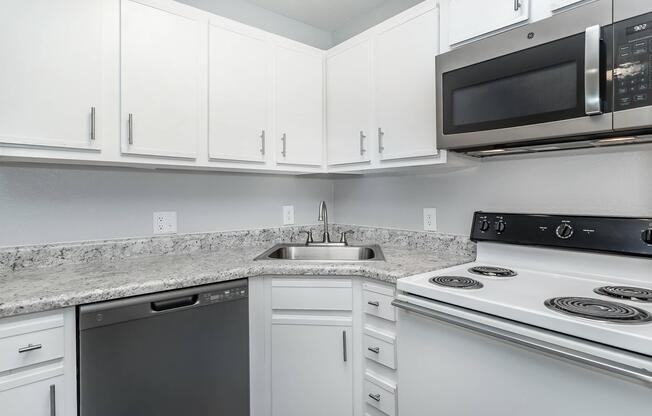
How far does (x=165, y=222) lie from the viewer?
1.91 metres

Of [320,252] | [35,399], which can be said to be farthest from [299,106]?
[35,399]

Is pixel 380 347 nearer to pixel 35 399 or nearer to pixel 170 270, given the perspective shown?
pixel 170 270

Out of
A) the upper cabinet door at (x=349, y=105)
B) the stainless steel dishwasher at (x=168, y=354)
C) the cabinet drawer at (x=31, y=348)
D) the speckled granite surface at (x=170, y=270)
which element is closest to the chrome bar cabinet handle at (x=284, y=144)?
the upper cabinet door at (x=349, y=105)

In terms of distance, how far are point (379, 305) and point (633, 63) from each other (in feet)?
3.86

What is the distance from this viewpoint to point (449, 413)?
1170 mm

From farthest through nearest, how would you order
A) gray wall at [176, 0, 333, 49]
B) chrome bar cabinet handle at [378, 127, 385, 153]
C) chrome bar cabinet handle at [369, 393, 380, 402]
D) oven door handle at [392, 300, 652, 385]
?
gray wall at [176, 0, 333, 49], chrome bar cabinet handle at [378, 127, 385, 153], chrome bar cabinet handle at [369, 393, 380, 402], oven door handle at [392, 300, 652, 385]

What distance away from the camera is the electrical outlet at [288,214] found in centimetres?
241

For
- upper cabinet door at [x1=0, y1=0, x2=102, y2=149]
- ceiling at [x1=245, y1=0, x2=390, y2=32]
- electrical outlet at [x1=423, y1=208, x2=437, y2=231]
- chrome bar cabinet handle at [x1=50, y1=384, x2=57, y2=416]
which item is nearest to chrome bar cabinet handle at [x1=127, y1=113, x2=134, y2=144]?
upper cabinet door at [x1=0, y1=0, x2=102, y2=149]

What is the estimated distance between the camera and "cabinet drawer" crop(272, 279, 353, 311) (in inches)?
62.7

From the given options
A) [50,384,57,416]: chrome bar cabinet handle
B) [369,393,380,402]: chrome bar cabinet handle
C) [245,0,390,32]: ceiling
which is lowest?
[369,393,380,402]: chrome bar cabinet handle

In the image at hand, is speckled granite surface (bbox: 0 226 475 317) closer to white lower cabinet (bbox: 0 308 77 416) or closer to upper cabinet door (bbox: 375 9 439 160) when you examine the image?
white lower cabinet (bbox: 0 308 77 416)

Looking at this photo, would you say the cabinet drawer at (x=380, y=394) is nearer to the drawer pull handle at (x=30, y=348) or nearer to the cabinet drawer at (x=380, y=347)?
the cabinet drawer at (x=380, y=347)

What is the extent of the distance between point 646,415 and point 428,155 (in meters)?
1.15

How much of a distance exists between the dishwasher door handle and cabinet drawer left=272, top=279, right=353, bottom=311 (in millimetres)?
392
